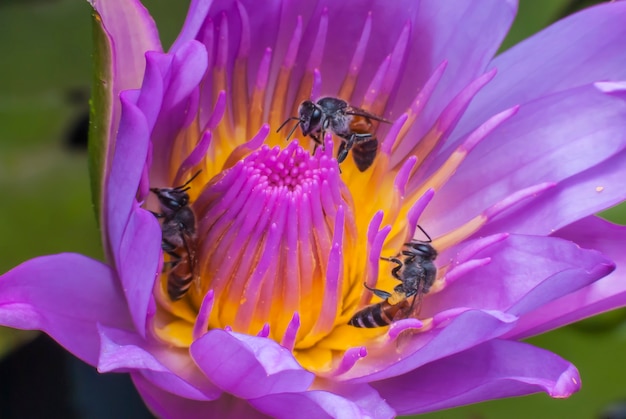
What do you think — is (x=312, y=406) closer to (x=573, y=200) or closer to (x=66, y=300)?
(x=66, y=300)

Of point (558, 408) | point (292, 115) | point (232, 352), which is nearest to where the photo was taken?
point (232, 352)

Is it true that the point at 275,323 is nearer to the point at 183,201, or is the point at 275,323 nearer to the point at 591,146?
the point at 183,201

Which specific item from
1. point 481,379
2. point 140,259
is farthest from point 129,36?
point 481,379

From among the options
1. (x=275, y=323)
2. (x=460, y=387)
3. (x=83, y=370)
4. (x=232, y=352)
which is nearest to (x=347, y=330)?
(x=275, y=323)

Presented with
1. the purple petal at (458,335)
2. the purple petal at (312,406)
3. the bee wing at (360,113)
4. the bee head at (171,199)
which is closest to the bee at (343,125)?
the bee wing at (360,113)

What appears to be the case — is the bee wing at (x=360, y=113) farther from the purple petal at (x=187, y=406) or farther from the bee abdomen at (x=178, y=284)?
the purple petal at (x=187, y=406)

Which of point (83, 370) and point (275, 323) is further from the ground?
point (275, 323)

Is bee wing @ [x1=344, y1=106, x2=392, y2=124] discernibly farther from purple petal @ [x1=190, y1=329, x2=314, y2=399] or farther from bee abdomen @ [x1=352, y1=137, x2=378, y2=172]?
purple petal @ [x1=190, y1=329, x2=314, y2=399]
